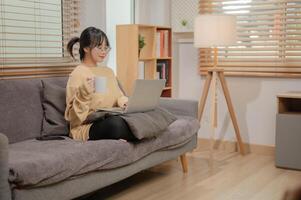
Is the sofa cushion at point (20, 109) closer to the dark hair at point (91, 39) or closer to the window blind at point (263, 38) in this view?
the dark hair at point (91, 39)

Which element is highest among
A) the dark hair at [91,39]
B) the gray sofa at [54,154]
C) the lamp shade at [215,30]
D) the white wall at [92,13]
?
the white wall at [92,13]

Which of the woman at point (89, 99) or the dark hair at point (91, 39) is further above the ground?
the dark hair at point (91, 39)

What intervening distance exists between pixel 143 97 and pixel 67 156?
2.61 ft

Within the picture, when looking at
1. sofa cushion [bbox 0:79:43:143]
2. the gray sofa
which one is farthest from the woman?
sofa cushion [bbox 0:79:43:143]

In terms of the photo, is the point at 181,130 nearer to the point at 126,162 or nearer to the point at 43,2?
the point at 126,162

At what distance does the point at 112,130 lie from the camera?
252 cm

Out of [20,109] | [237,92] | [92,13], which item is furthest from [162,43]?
[20,109]

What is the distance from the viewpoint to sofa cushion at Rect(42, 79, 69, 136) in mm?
2729

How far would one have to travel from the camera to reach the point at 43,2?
10.3ft

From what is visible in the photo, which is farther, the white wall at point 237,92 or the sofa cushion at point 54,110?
the white wall at point 237,92

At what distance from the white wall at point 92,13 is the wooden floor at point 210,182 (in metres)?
1.38

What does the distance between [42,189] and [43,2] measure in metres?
1.71

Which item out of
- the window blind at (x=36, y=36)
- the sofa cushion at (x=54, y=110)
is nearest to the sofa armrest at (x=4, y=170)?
the sofa cushion at (x=54, y=110)

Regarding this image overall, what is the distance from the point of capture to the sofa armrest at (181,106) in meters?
3.29
